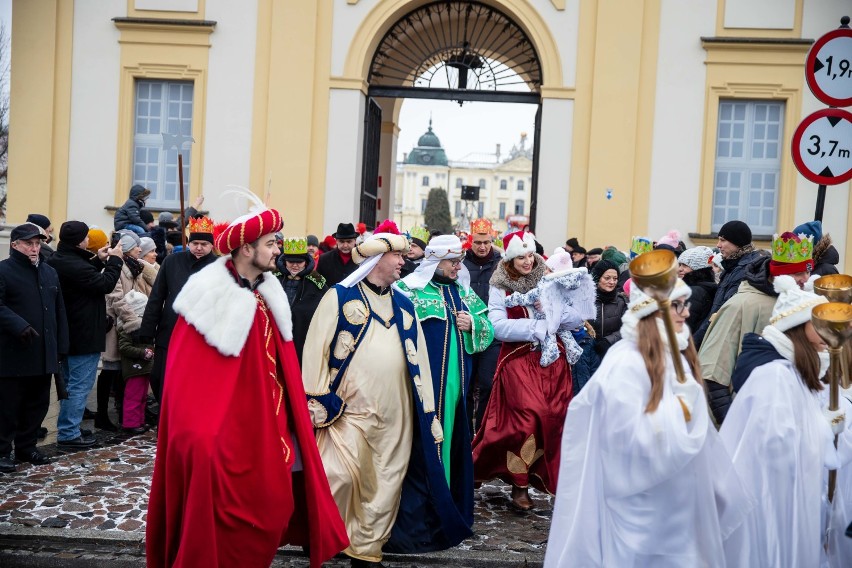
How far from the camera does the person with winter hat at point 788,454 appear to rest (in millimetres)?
4297

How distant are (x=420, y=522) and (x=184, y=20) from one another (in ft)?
37.8

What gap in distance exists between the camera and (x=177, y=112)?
16.0 meters

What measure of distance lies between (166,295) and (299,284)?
118 centimetres

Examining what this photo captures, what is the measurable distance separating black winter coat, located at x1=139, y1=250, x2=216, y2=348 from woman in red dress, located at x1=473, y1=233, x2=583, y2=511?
2.85 meters

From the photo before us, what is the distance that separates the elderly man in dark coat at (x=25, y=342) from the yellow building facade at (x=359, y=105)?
732 centimetres

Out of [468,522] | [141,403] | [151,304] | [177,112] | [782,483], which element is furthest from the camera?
[177,112]

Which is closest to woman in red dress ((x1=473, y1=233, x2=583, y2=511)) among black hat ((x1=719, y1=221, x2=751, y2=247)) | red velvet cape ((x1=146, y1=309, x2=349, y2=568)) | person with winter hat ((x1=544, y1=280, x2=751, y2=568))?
black hat ((x1=719, y1=221, x2=751, y2=247))

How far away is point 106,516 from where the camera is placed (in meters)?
6.59

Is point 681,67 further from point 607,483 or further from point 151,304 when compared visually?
point 607,483

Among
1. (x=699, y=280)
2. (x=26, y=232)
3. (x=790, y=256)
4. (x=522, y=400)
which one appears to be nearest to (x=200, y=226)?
(x=26, y=232)

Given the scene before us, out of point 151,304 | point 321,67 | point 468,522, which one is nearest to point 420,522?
point 468,522

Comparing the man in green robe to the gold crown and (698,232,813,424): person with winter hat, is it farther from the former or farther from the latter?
the gold crown

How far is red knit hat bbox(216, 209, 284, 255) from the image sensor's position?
4.80 metres

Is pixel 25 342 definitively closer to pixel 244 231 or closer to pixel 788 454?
pixel 244 231
